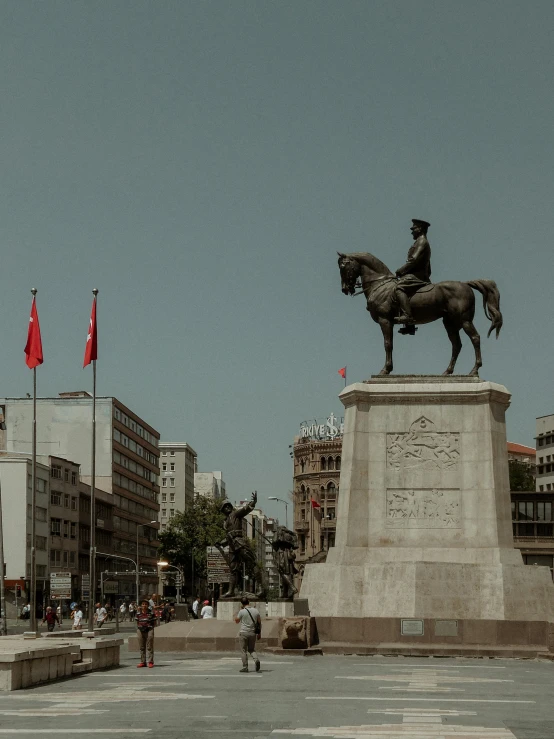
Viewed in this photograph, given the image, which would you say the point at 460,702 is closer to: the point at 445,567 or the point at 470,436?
the point at 445,567

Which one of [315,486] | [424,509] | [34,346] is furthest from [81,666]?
[315,486]

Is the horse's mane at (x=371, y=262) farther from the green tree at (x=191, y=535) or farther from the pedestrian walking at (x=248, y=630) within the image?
the green tree at (x=191, y=535)

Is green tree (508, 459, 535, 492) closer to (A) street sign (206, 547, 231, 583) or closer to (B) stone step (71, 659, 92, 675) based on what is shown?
(A) street sign (206, 547, 231, 583)

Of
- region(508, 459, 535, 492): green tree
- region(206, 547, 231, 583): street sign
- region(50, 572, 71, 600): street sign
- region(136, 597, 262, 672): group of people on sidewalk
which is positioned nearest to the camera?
region(136, 597, 262, 672): group of people on sidewalk

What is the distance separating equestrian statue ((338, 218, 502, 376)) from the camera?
33.3 meters

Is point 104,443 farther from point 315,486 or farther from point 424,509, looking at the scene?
point 424,509

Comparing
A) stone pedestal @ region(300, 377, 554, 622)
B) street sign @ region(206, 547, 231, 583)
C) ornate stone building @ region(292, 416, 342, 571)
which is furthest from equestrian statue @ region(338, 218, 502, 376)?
ornate stone building @ region(292, 416, 342, 571)

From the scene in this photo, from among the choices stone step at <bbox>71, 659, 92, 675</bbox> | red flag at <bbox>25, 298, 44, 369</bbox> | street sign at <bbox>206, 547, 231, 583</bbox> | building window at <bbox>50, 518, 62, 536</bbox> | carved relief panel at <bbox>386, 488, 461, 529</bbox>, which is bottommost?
stone step at <bbox>71, 659, 92, 675</bbox>

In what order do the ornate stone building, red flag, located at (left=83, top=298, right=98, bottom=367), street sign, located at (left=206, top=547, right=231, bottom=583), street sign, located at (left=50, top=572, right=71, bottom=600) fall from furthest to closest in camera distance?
the ornate stone building → street sign, located at (left=50, top=572, right=71, bottom=600) → street sign, located at (left=206, top=547, right=231, bottom=583) → red flag, located at (left=83, top=298, right=98, bottom=367)

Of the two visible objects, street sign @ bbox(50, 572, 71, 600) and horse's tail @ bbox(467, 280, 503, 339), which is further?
street sign @ bbox(50, 572, 71, 600)

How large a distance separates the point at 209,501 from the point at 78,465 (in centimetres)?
3204

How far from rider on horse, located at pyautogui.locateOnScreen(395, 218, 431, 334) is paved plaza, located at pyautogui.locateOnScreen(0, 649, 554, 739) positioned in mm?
10063

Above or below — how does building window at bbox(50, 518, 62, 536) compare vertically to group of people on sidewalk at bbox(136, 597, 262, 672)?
above

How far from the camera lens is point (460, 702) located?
18219 millimetres
